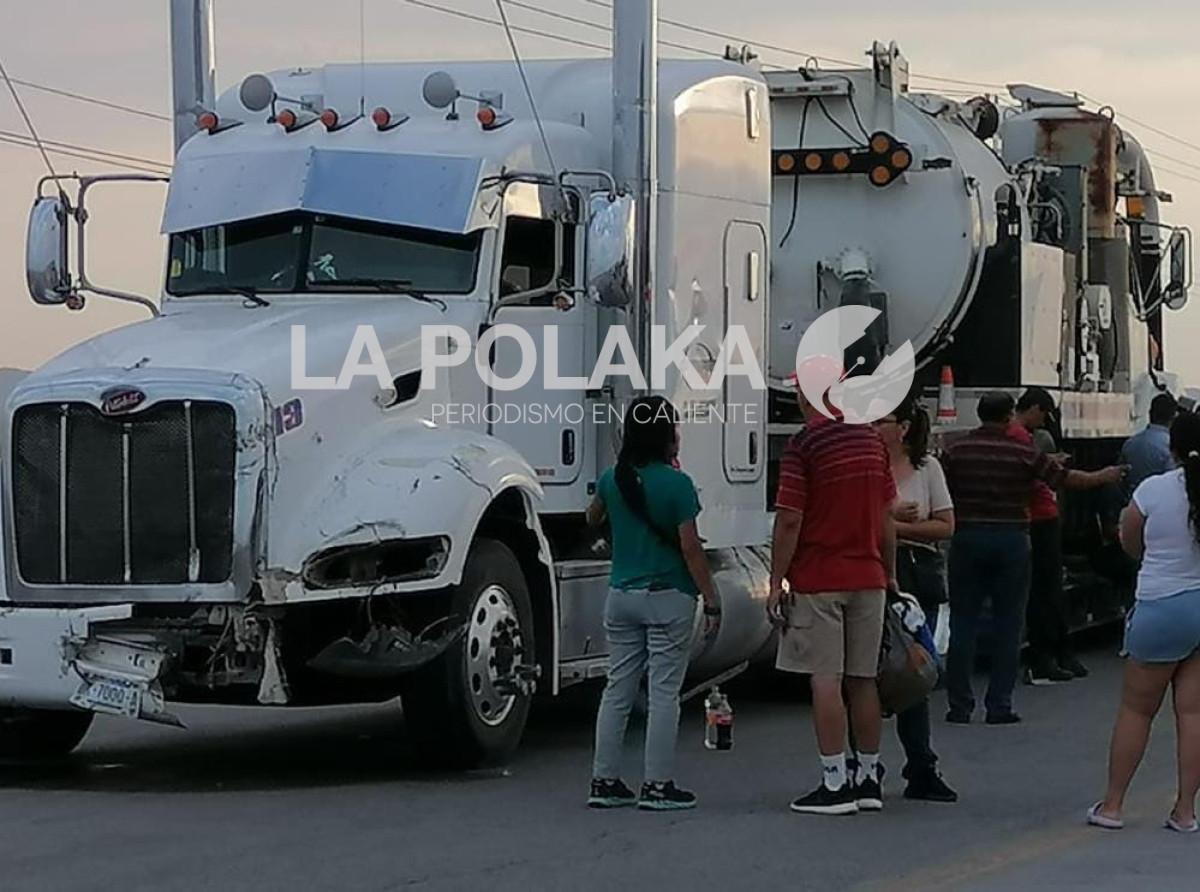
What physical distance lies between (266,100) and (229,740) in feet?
11.5

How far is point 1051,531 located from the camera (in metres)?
16.1

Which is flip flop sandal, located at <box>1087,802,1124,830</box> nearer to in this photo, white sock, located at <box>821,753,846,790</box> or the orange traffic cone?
white sock, located at <box>821,753,846,790</box>

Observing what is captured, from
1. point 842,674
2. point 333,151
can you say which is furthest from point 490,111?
point 842,674

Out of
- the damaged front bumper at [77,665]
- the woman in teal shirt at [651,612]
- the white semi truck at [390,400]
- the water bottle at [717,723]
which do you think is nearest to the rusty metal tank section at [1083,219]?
the white semi truck at [390,400]

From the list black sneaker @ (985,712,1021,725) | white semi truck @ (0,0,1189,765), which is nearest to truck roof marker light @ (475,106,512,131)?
white semi truck @ (0,0,1189,765)

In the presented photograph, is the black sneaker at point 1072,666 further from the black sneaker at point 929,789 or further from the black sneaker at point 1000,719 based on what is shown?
the black sneaker at point 929,789

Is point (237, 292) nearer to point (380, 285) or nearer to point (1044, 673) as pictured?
point (380, 285)

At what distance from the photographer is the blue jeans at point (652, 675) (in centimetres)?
1053

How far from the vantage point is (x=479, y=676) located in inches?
453

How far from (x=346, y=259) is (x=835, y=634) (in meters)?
3.45

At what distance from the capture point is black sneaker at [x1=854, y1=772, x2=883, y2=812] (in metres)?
10.4

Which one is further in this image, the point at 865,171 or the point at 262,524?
the point at 865,171

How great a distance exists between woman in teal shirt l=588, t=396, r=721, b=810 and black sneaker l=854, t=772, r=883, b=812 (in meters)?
0.74

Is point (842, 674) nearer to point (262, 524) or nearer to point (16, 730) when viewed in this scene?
point (262, 524)
